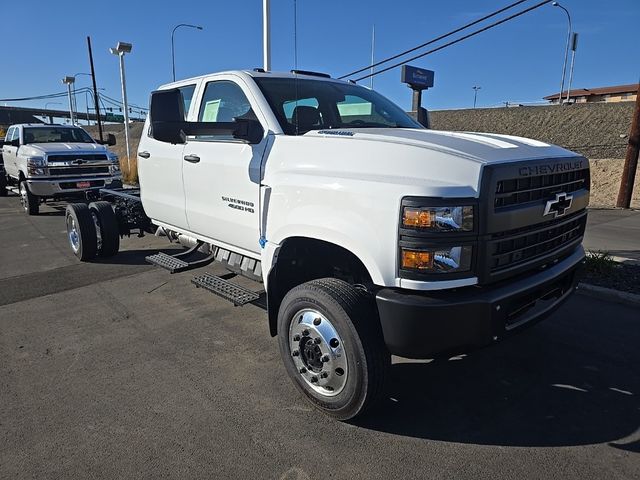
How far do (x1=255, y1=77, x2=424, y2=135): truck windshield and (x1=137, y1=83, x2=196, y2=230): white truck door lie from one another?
1122 millimetres

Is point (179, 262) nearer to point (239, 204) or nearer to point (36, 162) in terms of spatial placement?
point (239, 204)

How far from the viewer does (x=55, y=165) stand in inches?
407

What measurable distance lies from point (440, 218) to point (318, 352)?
1151 millimetres

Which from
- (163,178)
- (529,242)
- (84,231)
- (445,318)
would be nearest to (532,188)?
(529,242)

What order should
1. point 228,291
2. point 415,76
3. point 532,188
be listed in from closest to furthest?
point 532,188
point 228,291
point 415,76

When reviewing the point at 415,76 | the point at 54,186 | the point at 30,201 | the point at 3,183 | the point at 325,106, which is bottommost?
the point at 3,183

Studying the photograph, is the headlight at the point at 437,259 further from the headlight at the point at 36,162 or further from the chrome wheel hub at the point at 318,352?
the headlight at the point at 36,162

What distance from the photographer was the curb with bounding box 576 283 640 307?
15.4ft

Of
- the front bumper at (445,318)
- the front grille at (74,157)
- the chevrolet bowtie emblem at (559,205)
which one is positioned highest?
the chevrolet bowtie emblem at (559,205)

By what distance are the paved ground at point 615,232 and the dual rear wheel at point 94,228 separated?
22.1ft

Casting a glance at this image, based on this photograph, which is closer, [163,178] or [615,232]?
[163,178]

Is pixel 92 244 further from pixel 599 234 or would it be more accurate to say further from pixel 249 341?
pixel 599 234

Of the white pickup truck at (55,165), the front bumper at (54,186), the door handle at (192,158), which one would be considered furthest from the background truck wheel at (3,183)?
the door handle at (192,158)

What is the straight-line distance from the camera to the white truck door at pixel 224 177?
360 centimetres
